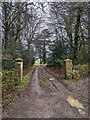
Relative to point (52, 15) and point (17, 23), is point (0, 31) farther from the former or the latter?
point (52, 15)

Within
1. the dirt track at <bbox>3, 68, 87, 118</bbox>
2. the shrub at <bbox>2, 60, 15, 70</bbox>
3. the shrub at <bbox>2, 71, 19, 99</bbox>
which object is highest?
the shrub at <bbox>2, 60, 15, 70</bbox>

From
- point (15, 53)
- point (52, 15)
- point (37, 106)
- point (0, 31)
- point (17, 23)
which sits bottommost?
point (37, 106)

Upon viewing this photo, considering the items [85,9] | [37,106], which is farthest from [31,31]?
[37,106]

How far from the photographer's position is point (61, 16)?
16906mm

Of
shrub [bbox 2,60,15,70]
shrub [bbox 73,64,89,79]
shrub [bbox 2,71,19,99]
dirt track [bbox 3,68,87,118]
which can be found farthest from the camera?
shrub [bbox 2,60,15,70]

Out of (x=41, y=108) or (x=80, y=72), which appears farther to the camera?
(x=80, y=72)

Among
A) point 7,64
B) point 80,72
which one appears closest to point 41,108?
point 80,72

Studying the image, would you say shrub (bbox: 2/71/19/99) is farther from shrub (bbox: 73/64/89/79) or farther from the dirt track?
shrub (bbox: 73/64/89/79)

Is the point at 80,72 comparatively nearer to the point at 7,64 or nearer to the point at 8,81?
the point at 7,64

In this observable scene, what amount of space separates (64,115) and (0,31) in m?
10.5

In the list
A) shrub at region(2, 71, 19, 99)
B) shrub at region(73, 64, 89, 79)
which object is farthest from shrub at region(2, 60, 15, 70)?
shrub at region(73, 64, 89, 79)

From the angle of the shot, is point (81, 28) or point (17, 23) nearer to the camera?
point (81, 28)

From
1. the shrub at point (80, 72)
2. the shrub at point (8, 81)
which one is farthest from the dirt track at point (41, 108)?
the shrub at point (80, 72)

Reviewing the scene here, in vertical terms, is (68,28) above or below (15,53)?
above
